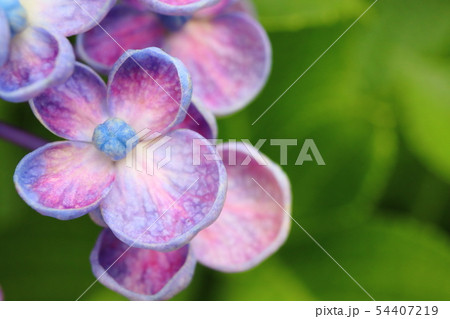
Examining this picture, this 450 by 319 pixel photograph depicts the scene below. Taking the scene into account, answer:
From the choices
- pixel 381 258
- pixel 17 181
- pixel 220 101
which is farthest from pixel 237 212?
pixel 381 258

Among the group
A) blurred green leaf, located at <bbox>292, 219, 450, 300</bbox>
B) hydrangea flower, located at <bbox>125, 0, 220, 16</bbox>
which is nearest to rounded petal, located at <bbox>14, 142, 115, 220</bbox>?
hydrangea flower, located at <bbox>125, 0, 220, 16</bbox>

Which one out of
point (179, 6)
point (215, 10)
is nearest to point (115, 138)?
point (179, 6)

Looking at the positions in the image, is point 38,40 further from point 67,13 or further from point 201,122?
point 201,122

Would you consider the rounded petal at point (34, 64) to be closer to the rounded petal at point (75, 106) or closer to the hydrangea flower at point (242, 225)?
the rounded petal at point (75, 106)

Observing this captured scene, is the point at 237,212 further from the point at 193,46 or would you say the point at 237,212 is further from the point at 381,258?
the point at 381,258

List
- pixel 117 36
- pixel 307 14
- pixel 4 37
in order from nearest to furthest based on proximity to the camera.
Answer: pixel 4 37 → pixel 117 36 → pixel 307 14

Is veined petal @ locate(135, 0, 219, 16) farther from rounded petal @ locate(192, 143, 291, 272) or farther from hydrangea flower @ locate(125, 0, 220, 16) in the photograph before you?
rounded petal @ locate(192, 143, 291, 272)

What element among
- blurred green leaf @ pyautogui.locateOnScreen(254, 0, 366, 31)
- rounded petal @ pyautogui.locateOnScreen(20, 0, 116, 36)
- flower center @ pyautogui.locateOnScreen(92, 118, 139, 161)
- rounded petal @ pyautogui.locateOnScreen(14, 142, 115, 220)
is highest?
rounded petal @ pyautogui.locateOnScreen(20, 0, 116, 36)
